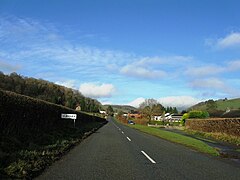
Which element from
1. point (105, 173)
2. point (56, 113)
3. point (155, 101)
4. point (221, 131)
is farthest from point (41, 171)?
point (155, 101)

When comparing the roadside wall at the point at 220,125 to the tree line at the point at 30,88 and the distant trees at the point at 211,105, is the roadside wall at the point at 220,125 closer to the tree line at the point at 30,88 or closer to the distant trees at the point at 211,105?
the tree line at the point at 30,88

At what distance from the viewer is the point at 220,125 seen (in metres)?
34.5

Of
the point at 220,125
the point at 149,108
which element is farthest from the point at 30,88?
the point at 149,108

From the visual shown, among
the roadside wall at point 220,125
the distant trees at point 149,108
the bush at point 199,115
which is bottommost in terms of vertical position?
the roadside wall at point 220,125

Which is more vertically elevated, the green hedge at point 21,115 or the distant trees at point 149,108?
the distant trees at point 149,108

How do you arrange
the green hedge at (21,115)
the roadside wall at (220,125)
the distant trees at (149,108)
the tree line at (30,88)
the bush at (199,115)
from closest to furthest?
the green hedge at (21,115)
the roadside wall at (220,125)
the tree line at (30,88)
the bush at (199,115)
the distant trees at (149,108)

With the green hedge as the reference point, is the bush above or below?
above

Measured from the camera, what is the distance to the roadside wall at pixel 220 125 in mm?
29156

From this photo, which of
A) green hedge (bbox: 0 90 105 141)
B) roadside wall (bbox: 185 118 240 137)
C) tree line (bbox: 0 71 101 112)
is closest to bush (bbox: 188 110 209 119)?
roadside wall (bbox: 185 118 240 137)

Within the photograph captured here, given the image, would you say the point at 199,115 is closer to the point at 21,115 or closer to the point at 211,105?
the point at 211,105

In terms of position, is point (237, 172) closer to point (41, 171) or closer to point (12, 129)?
point (41, 171)

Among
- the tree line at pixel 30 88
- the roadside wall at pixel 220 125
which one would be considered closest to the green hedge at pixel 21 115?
the tree line at pixel 30 88

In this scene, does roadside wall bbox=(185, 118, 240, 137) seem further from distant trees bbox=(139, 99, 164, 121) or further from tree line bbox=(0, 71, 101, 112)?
distant trees bbox=(139, 99, 164, 121)

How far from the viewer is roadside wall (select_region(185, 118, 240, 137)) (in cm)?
2916
